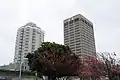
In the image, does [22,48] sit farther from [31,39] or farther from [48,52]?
[48,52]

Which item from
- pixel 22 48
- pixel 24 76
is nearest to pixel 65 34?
pixel 22 48

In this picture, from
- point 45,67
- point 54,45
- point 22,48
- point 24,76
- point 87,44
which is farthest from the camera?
point 22,48

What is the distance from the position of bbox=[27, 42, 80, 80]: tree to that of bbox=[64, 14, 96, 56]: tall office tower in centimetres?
5307

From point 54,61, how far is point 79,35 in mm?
60382

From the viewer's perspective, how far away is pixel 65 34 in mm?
90938

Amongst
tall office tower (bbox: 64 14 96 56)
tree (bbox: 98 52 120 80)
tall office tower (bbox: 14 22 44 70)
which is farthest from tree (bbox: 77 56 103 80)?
tall office tower (bbox: 14 22 44 70)

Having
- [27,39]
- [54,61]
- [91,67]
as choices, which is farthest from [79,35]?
[91,67]

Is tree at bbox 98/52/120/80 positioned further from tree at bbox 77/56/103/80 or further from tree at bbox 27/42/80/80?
tree at bbox 27/42/80/80

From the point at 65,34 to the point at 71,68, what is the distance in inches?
2674

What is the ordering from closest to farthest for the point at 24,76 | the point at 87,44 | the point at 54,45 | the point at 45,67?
1. the point at 45,67
2. the point at 54,45
3. the point at 24,76
4. the point at 87,44

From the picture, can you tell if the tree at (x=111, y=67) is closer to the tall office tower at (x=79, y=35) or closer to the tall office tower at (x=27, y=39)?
the tall office tower at (x=79, y=35)

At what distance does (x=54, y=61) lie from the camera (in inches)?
918

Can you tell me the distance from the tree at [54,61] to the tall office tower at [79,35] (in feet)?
174

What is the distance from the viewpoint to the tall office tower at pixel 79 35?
7931cm
